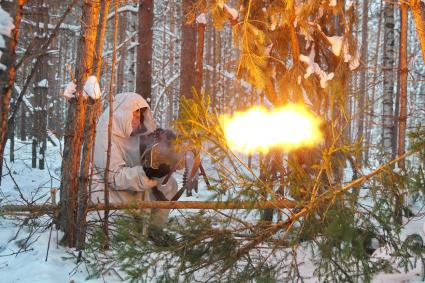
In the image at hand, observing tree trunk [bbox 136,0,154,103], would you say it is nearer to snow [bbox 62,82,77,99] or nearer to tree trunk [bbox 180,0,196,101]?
tree trunk [bbox 180,0,196,101]

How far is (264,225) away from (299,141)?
96cm

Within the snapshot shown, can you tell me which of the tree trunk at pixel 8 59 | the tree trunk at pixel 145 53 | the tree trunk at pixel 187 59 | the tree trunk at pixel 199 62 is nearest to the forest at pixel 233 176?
the tree trunk at pixel 8 59

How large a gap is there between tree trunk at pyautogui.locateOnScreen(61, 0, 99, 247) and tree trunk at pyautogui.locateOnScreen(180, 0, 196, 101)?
17.1 ft

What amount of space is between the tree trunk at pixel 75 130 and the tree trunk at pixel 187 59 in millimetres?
5224

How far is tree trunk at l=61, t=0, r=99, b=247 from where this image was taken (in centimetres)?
407

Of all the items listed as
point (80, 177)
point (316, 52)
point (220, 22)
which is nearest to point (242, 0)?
point (220, 22)

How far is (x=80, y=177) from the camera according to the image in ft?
13.2

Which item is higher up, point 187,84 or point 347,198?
point 187,84

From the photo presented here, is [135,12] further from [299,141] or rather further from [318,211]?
[318,211]

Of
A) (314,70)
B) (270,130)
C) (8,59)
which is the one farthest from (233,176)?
(314,70)

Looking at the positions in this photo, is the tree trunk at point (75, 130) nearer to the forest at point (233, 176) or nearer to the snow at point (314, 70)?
the forest at point (233, 176)

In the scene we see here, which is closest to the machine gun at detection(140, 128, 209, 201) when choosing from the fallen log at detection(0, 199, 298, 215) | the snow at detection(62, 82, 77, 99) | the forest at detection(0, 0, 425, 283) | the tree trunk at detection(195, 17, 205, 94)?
the forest at detection(0, 0, 425, 283)

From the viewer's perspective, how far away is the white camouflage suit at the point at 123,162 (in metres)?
4.53

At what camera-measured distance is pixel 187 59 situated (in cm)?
962
